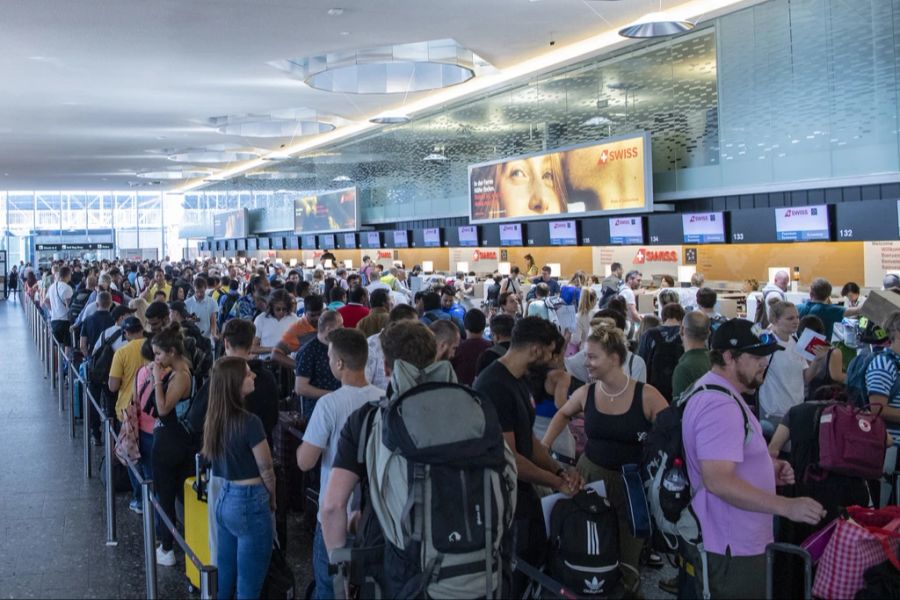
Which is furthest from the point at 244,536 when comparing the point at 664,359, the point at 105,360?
the point at 664,359

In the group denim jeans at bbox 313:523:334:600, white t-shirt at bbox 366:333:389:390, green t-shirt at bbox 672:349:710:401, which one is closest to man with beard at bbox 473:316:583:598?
denim jeans at bbox 313:523:334:600

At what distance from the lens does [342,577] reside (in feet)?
10.4

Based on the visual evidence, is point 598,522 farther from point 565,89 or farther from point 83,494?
point 565,89

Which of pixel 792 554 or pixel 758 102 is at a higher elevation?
pixel 758 102

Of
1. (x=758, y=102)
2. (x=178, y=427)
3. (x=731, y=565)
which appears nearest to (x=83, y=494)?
(x=178, y=427)

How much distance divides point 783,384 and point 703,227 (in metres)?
9.02

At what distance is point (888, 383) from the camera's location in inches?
204

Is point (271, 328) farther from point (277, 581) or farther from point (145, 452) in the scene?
point (277, 581)

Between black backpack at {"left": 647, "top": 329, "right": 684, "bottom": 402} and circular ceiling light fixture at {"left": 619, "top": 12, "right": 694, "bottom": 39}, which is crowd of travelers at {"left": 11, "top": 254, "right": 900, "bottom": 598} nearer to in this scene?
black backpack at {"left": 647, "top": 329, "right": 684, "bottom": 402}

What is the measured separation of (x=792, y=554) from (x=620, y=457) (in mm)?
847

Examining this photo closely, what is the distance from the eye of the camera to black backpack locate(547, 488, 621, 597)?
371cm

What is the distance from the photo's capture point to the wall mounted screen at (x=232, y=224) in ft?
142

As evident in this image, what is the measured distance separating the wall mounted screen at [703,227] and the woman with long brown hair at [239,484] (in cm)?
1119

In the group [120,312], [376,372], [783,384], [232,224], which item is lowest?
[783,384]
